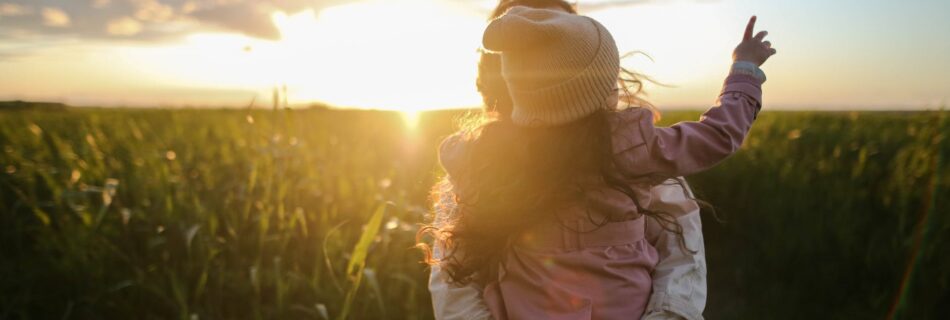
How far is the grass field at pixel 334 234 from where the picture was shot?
9.52ft

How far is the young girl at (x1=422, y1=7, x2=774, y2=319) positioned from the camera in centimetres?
149

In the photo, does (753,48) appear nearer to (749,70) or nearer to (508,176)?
(749,70)

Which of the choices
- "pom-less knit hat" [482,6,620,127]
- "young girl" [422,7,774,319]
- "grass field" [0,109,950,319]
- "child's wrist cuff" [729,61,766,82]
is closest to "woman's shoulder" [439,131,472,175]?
"young girl" [422,7,774,319]

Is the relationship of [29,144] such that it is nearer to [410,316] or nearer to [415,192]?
[415,192]

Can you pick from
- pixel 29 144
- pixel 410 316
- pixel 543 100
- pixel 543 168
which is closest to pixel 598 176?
pixel 543 168

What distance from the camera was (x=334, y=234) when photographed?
3215 mm

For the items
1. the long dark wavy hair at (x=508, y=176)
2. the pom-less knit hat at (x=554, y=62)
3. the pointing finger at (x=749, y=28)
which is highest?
the pointing finger at (x=749, y=28)

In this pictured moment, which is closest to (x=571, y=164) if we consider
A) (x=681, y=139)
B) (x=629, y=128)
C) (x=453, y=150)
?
(x=629, y=128)

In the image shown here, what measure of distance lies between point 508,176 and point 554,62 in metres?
0.33

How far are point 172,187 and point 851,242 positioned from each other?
3.61 meters

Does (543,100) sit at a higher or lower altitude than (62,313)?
higher

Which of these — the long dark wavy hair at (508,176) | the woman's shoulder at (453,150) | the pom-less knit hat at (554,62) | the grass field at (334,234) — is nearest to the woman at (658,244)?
the long dark wavy hair at (508,176)

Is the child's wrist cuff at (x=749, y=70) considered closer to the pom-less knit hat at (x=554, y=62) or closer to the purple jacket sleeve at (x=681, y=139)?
the purple jacket sleeve at (x=681, y=139)

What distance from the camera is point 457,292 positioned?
1.78 m
